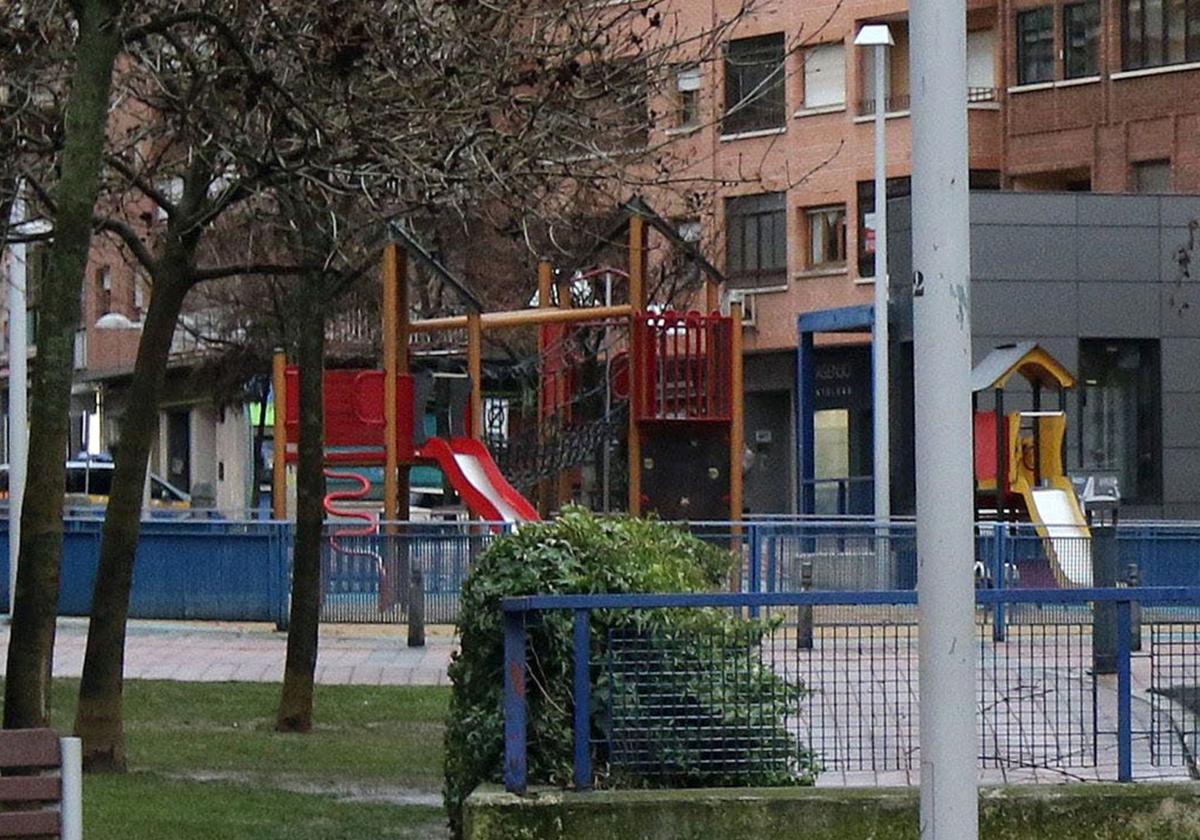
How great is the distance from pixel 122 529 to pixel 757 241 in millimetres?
37953

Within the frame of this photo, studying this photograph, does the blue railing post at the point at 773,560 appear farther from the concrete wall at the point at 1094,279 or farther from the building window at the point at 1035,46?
the building window at the point at 1035,46

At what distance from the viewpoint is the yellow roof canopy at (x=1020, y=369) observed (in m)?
30.7

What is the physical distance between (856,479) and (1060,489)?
984cm

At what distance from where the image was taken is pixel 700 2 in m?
42.4

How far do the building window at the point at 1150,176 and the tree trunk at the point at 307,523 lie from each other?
3195 cm

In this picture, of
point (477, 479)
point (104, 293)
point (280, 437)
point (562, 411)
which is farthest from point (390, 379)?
point (104, 293)

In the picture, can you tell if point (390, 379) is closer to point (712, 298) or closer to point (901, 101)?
point (712, 298)

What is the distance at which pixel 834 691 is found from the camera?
9.26 m

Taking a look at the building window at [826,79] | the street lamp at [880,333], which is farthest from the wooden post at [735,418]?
the building window at [826,79]

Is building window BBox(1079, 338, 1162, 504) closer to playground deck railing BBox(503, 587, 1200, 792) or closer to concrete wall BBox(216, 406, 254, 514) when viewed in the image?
concrete wall BBox(216, 406, 254, 514)

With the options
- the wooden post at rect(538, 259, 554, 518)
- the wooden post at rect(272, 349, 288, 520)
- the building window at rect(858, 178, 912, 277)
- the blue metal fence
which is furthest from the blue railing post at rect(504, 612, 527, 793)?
the building window at rect(858, 178, 912, 277)

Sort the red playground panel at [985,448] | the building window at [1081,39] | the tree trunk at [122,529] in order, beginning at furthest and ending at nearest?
the building window at [1081,39], the red playground panel at [985,448], the tree trunk at [122,529]

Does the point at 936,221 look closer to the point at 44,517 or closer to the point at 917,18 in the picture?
the point at 917,18

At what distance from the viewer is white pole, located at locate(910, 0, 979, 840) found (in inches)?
222
